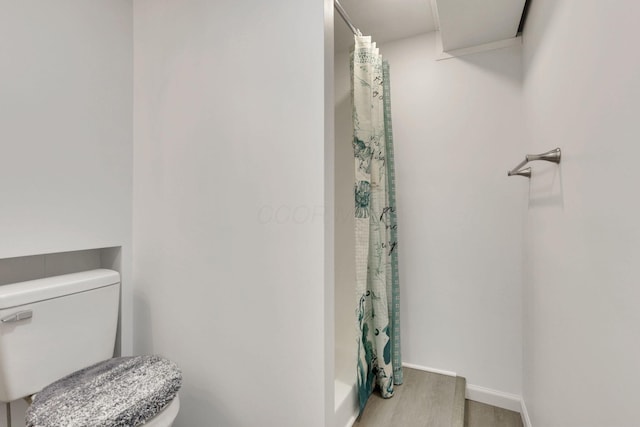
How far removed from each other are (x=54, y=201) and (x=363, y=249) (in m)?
1.42

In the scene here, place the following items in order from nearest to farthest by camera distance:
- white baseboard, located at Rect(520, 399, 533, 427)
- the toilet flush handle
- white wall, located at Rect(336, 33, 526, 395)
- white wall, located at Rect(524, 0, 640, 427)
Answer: white wall, located at Rect(524, 0, 640, 427) < the toilet flush handle < white baseboard, located at Rect(520, 399, 533, 427) < white wall, located at Rect(336, 33, 526, 395)

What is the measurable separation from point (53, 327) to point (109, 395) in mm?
440

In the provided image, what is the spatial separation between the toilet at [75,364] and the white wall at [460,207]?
58.1 inches

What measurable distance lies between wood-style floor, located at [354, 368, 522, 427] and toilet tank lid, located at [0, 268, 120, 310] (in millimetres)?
1359

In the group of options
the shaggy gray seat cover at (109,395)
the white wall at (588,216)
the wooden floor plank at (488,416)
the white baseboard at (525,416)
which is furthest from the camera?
the wooden floor plank at (488,416)

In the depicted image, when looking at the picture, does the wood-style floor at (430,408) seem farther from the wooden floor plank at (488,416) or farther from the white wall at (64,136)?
the white wall at (64,136)

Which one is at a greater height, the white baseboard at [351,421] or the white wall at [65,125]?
the white wall at [65,125]

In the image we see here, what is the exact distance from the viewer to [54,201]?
134 centimetres

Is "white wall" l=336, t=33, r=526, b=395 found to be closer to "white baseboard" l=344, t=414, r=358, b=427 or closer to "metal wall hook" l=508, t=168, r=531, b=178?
"metal wall hook" l=508, t=168, r=531, b=178

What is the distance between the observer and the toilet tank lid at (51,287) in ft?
3.68

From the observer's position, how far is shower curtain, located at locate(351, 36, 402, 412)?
4.77ft

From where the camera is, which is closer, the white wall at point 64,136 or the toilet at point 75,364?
the toilet at point 75,364

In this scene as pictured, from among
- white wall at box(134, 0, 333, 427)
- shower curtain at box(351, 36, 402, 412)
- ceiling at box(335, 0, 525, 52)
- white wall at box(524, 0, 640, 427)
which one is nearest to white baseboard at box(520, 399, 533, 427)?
white wall at box(524, 0, 640, 427)

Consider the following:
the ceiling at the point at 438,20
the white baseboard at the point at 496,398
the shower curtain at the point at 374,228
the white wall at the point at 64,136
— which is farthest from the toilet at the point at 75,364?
the ceiling at the point at 438,20
